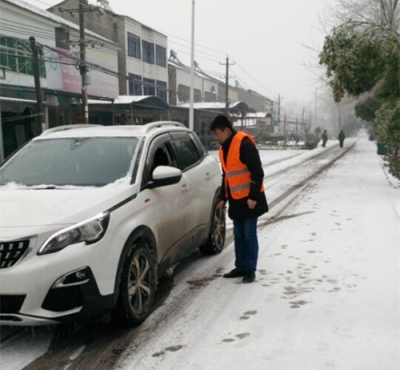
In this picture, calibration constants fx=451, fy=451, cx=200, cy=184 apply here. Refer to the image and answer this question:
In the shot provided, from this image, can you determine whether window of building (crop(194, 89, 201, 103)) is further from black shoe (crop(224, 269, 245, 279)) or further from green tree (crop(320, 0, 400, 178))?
black shoe (crop(224, 269, 245, 279))

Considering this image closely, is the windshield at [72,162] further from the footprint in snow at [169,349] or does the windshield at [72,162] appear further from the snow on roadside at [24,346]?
the footprint in snow at [169,349]

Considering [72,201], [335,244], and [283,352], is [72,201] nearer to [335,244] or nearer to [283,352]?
[283,352]

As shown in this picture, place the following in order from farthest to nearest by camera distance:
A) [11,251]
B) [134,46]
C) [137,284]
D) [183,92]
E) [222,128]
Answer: [183,92] → [134,46] → [222,128] → [137,284] → [11,251]

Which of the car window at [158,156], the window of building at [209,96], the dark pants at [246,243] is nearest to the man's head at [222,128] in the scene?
the car window at [158,156]

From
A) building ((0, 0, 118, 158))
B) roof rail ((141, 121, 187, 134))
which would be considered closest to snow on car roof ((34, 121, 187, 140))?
roof rail ((141, 121, 187, 134))

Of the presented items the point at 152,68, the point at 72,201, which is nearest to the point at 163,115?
the point at 152,68

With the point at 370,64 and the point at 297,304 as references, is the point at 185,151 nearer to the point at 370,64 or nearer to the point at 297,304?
the point at 297,304

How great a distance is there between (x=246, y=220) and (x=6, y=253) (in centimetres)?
258

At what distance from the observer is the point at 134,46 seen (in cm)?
3862

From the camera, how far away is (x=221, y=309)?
4.20 meters

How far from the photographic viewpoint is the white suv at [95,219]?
3119 mm

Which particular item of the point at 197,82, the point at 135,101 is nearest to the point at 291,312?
the point at 135,101

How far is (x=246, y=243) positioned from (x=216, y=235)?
1.12 m

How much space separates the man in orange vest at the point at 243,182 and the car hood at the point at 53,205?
1.32m
